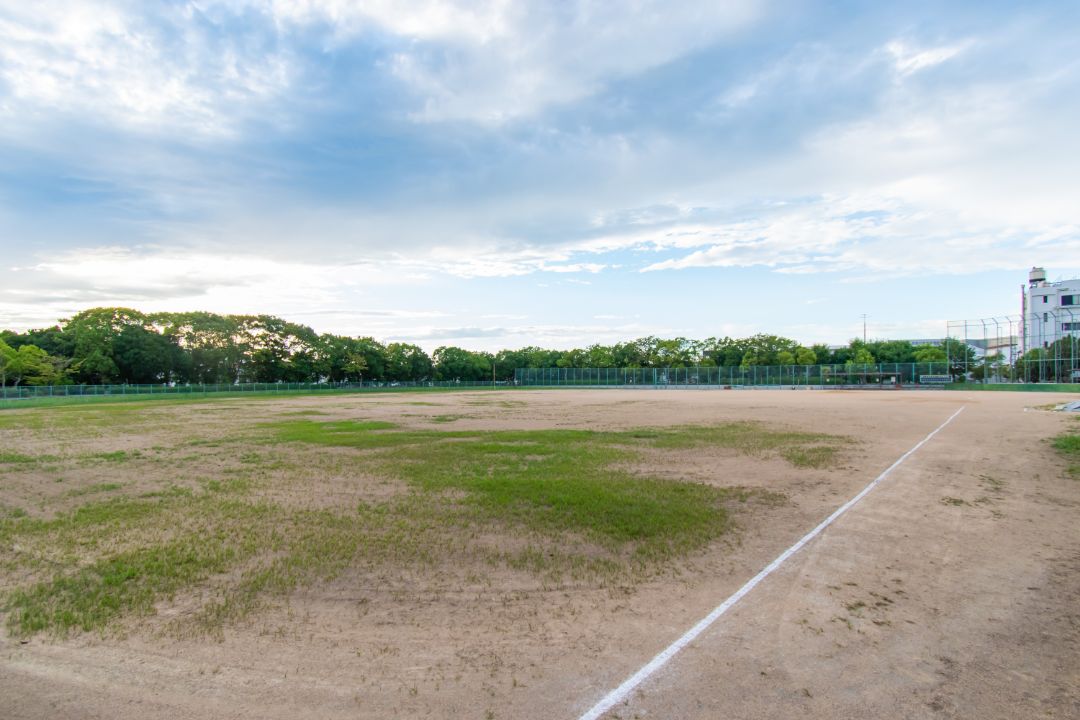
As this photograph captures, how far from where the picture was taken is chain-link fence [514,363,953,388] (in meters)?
70.2

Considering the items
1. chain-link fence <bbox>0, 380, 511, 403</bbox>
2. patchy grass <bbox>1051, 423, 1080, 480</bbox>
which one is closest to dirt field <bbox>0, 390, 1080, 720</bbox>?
patchy grass <bbox>1051, 423, 1080, 480</bbox>

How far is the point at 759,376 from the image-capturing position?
81.3 metres

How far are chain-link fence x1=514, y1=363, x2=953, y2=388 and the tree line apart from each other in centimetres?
956

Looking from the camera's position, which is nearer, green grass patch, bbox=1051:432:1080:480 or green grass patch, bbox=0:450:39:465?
green grass patch, bbox=1051:432:1080:480

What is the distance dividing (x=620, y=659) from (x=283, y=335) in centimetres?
8796

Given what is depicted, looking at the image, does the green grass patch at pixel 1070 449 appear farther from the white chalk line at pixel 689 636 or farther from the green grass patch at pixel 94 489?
the green grass patch at pixel 94 489

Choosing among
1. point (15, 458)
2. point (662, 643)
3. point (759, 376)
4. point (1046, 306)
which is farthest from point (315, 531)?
point (1046, 306)

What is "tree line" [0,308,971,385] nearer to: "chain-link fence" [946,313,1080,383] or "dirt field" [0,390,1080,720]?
"chain-link fence" [946,313,1080,383]

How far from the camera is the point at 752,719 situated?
10.7 ft

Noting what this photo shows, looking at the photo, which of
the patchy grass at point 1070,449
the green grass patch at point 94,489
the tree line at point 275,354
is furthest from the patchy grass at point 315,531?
the tree line at point 275,354

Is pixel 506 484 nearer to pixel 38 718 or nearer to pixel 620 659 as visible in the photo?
pixel 620 659

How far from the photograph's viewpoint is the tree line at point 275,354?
211 feet

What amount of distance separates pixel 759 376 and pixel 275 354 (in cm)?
7000

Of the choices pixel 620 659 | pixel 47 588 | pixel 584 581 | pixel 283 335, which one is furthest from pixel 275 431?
pixel 283 335
